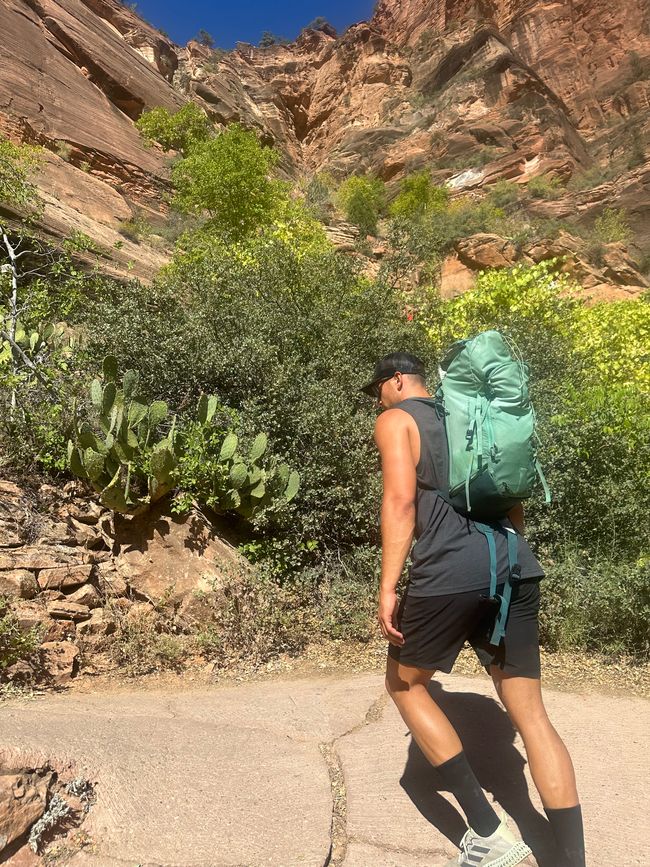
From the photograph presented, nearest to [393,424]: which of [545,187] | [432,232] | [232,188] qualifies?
[432,232]

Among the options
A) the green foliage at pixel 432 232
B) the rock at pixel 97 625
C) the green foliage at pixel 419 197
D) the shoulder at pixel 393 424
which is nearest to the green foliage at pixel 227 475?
the rock at pixel 97 625

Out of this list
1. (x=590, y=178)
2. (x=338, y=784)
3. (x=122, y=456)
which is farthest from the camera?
(x=590, y=178)

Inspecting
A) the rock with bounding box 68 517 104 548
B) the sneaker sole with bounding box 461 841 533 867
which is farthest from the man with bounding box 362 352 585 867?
the rock with bounding box 68 517 104 548

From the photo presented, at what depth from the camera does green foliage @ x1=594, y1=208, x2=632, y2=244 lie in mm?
27020

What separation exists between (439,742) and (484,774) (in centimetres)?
82

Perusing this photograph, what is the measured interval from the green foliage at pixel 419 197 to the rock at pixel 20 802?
113 ft

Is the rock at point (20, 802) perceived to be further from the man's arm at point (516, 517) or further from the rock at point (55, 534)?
the rock at point (55, 534)

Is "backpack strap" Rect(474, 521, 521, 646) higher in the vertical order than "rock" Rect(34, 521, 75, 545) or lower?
higher

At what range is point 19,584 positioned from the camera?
3172 millimetres

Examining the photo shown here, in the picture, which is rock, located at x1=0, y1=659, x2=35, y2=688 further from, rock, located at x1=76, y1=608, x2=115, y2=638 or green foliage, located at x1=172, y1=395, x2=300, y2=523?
green foliage, located at x1=172, y1=395, x2=300, y2=523

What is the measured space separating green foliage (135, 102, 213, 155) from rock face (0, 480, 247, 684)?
27.1 metres

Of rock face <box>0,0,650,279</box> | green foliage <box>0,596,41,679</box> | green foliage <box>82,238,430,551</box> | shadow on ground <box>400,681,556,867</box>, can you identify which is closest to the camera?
shadow on ground <box>400,681,556,867</box>

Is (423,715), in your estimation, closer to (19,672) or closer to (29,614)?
(19,672)

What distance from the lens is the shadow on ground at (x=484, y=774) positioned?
6.43 feet
